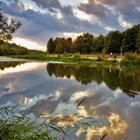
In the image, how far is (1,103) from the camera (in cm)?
1841

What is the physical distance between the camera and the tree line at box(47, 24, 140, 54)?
362 ft

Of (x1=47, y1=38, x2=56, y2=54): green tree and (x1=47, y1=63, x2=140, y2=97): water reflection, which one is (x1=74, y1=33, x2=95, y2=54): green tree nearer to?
(x1=47, y1=38, x2=56, y2=54): green tree

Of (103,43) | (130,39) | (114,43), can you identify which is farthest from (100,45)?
(130,39)

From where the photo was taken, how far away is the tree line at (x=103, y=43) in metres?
110

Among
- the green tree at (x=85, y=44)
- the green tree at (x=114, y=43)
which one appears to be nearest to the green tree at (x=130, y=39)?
the green tree at (x=114, y=43)

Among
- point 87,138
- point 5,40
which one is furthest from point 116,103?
point 5,40

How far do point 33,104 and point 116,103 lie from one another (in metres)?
4.58

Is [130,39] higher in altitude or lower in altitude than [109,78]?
higher

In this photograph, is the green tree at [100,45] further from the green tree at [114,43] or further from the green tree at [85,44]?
the green tree at [114,43]

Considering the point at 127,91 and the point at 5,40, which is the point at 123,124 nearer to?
the point at 5,40

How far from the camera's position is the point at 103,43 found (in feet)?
445

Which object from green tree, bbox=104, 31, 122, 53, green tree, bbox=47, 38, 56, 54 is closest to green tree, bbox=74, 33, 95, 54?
green tree, bbox=104, 31, 122, 53

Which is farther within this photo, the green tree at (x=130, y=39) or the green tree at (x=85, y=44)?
the green tree at (x=85, y=44)

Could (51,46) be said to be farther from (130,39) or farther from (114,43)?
(130,39)
